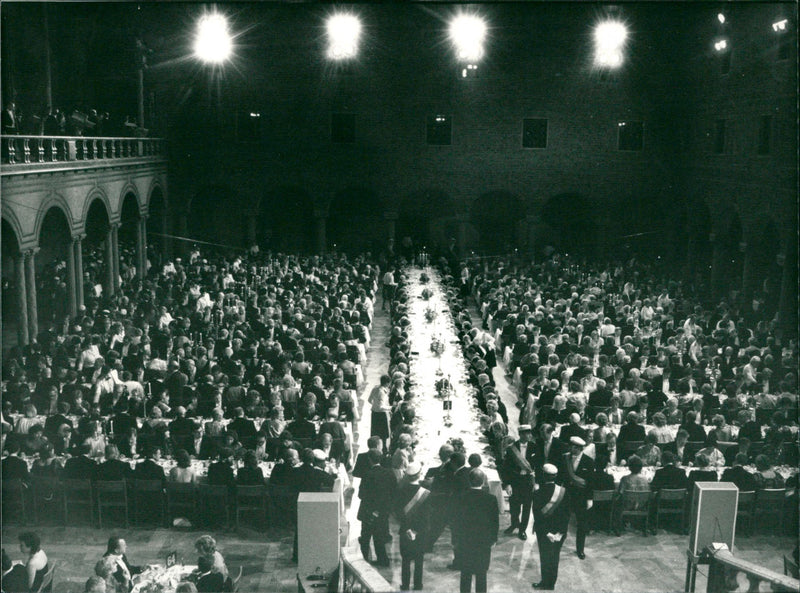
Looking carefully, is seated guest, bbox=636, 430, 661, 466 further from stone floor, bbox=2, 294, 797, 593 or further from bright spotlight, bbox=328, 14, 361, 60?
bright spotlight, bbox=328, 14, 361, 60

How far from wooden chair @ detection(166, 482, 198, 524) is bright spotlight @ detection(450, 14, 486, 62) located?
24.5 metres

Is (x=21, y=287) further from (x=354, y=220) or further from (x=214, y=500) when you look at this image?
(x=354, y=220)

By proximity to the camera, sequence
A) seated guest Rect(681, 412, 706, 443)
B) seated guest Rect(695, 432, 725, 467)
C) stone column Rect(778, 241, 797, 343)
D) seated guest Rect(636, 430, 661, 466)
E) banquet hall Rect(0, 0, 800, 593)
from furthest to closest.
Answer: stone column Rect(778, 241, 797, 343), seated guest Rect(681, 412, 706, 443), seated guest Rect(636, 430, 661, 466), seated guest Rect(695, 432, 725, 467), banquet hall Rect(0, 0, 800, 593)

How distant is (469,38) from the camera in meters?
33.6

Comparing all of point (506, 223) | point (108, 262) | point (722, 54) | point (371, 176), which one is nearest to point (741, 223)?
point (722, 54)

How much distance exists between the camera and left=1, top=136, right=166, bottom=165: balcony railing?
18.9 metres

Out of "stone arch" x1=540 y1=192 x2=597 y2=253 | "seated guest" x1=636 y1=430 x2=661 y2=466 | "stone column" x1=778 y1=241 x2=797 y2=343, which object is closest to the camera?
"seated guest" x1=636 y1=430 x2=661 y2=466

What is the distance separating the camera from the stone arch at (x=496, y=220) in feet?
115

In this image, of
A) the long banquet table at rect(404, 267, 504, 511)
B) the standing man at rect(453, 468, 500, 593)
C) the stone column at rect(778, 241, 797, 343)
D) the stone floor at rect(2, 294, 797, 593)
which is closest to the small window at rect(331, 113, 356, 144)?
the long banquet table at rect(404, 267, 504, 511)

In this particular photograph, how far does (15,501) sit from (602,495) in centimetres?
782

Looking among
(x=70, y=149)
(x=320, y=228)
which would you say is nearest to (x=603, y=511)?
(x=70, y=149)

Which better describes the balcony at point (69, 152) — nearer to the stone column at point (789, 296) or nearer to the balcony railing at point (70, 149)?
the balcony railing at point (70, 149)

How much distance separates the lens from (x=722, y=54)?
26.7 m

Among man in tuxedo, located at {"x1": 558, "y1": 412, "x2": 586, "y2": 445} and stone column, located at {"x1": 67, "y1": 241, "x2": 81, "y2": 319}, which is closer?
man in tuxedo, located at {"x1": 558, "y1": 412, "x2": 586, "y2": 445}
